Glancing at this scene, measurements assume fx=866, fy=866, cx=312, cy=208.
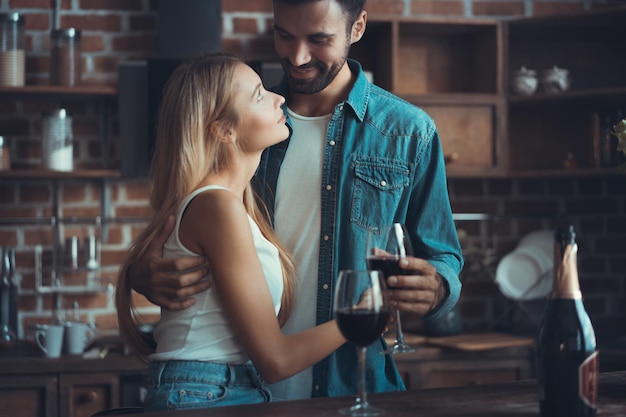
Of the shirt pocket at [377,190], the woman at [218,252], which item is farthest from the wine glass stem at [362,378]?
the shirt pocket at [377,190]

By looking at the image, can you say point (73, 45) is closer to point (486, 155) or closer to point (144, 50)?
point (144, 50)

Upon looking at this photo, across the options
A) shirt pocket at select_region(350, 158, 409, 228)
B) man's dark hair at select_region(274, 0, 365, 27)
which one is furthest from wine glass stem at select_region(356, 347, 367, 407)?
man's dark hair at select_region(274, 0, 365, 27)

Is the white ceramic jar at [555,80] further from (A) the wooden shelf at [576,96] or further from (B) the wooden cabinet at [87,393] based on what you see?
(B) the wooden cabinet at [87,393]

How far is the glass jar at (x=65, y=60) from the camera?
3.13m

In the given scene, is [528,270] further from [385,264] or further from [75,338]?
[385,264]

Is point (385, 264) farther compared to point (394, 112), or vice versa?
point (394, 112)

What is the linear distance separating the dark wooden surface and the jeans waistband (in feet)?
0.50

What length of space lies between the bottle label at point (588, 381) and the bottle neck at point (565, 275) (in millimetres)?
89

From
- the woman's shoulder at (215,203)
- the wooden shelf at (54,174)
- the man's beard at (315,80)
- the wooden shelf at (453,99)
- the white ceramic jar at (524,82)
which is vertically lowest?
the woman's shoulder at (215,203)

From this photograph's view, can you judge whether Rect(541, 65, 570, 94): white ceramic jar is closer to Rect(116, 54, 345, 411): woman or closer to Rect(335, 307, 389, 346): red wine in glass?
Rect(116, 54, 345, 411): woman

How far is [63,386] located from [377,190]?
1522 millimetres

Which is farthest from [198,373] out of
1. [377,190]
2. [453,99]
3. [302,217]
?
[453,99]

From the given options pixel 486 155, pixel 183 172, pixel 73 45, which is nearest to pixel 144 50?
pixel 73 45

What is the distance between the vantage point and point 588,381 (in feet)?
3.88
